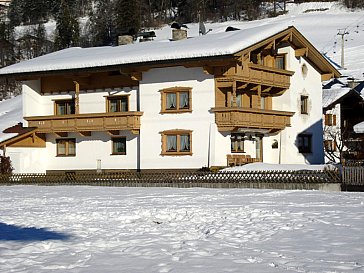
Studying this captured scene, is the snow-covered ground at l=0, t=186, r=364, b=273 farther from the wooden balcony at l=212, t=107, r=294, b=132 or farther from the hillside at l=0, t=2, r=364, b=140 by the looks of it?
the hillside at l=0, t=2, r=364, b=140

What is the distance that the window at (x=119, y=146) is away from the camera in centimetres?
3494

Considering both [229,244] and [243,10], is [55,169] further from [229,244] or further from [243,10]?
[243,10]

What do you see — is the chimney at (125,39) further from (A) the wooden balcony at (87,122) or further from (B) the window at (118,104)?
(A) the wooden balcony at (87,122)

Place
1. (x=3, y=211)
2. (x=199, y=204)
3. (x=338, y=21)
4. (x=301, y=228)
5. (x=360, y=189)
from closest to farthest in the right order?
(x=301, y=228)
(x=3, y=211)
(x=199, y=204)
(x=360, y=189)
(x=338, y=21)

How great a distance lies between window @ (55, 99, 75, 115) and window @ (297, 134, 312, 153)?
12.7 metres

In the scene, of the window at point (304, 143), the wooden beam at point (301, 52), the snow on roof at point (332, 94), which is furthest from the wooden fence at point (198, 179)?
the snow on roof at point (332, 94)

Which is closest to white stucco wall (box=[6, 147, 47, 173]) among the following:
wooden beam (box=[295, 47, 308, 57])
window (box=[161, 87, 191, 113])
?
window (box=[161, 87, 191, 113])

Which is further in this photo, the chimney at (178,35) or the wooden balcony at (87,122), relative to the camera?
the chimney at (178,35)

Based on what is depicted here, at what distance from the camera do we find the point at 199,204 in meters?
18.1

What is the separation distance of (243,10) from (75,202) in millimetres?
108088

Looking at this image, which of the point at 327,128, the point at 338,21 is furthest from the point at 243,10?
the point at 327,128

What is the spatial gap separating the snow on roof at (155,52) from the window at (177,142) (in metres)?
3.79

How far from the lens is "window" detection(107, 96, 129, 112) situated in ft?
115

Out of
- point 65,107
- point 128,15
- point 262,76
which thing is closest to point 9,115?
point 65,107
